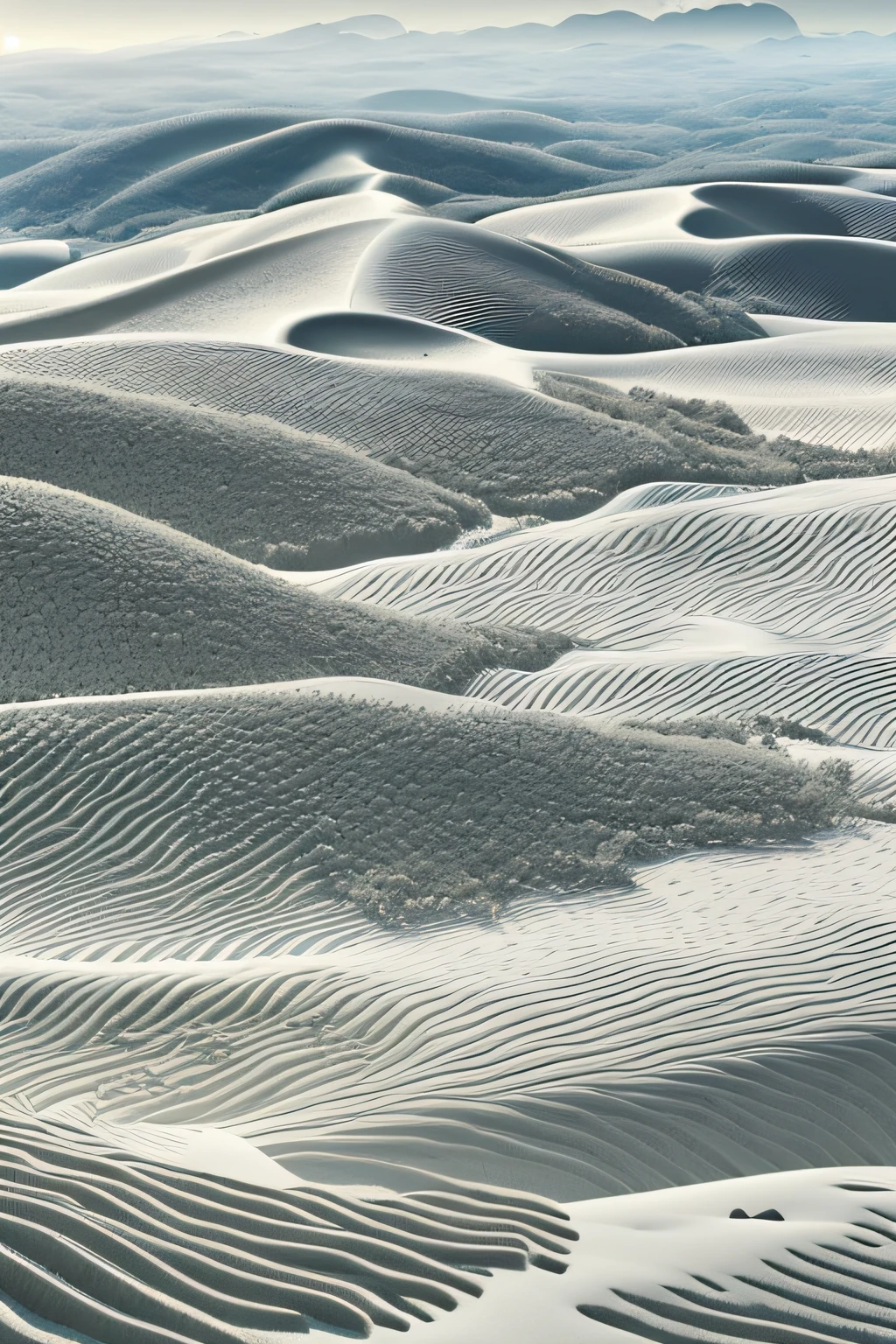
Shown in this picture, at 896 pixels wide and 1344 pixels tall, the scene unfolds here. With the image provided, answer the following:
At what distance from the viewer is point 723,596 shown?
14.0 m

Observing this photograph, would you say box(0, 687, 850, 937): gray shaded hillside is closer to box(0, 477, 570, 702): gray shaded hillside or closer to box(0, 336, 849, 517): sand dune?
box(0, 477, 570, 702): gray shaded hillside

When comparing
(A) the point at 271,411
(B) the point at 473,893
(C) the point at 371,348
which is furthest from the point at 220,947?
(C) the point at 371,348

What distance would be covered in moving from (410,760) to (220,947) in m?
2.44

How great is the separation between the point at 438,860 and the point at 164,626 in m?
4.75

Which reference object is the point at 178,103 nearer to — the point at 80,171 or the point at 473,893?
the point at 80,171

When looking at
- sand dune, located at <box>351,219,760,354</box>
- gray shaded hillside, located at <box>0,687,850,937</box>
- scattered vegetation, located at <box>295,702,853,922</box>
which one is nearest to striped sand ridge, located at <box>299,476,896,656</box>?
scattered vegetation, located at <box>295,702,853,922</box>

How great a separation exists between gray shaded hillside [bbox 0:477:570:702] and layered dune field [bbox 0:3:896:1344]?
0.05 meters

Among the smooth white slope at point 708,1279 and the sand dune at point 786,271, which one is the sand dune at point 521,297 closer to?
the sand dune at point 786,271

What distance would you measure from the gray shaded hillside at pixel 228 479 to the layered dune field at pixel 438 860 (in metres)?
0.07

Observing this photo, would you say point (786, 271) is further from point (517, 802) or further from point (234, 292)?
point (517, 802)

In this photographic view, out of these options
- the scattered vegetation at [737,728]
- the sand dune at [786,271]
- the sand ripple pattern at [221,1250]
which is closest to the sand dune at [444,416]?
the scattered vegetation at [737,728]

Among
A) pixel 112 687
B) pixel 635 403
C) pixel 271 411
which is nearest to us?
pixel 112 687

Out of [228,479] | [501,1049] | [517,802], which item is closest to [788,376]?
[228,479]

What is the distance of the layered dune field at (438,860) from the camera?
174 inches
